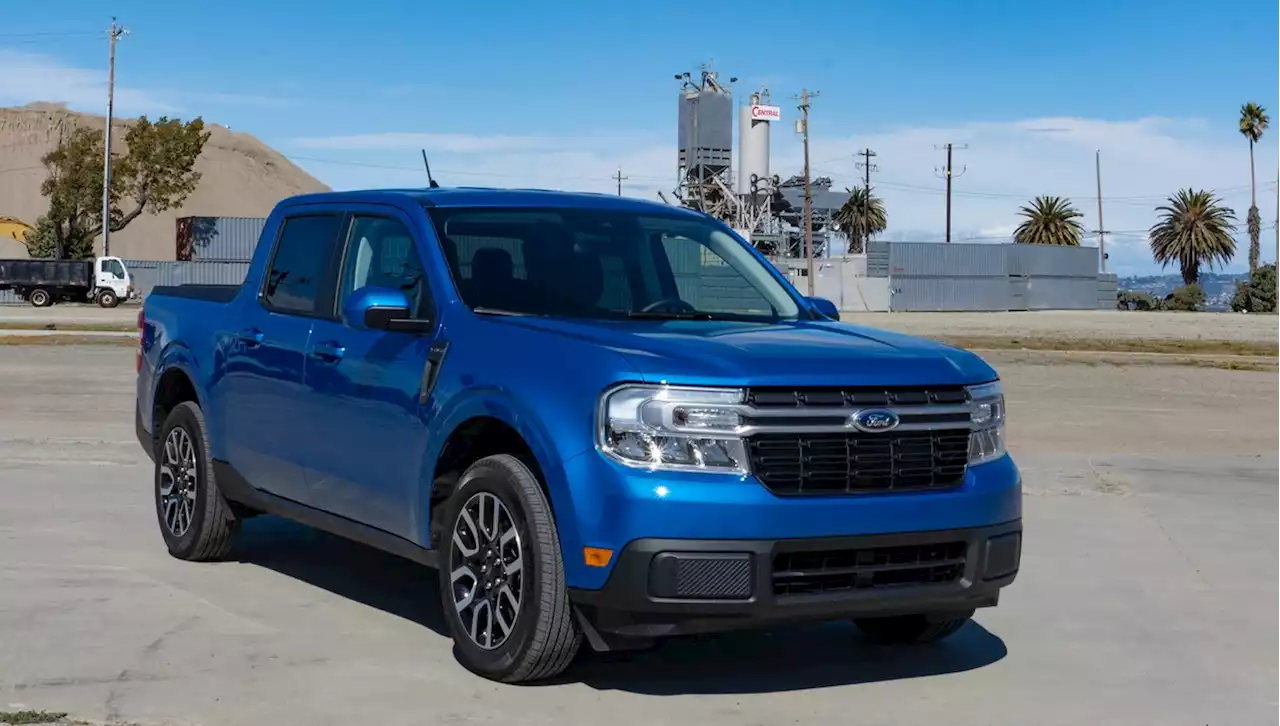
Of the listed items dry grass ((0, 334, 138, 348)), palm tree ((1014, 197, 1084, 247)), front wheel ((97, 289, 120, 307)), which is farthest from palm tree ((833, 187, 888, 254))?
dry grass ((0, 334, 138, 348))

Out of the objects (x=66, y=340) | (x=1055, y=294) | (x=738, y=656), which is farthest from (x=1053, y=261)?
(x=738, y=656)

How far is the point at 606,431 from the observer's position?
5.39 m

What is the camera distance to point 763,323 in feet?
22.0

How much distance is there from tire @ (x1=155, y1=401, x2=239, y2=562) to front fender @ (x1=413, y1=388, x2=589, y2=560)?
2184mm

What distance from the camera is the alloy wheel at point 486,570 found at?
19.0ft

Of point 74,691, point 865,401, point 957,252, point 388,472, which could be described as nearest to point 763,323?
point 865,401

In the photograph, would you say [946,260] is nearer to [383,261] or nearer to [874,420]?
[383,261]

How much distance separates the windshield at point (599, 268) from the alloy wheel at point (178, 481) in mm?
2351

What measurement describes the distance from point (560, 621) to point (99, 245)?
13671cm

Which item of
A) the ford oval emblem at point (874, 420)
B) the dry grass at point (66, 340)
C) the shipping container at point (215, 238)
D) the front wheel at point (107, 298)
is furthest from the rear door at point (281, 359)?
the shipping container at point (215, 238)

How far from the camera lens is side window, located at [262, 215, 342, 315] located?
24.4 ft

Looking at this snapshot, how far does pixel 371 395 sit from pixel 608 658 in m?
1.43

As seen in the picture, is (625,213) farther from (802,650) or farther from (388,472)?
(802,650)

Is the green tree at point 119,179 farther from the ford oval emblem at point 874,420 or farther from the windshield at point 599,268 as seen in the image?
the ford oval emblem at point 874,420
